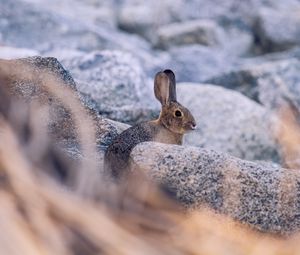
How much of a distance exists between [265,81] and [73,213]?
9.03 m

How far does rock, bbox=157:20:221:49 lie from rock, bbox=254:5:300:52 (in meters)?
1.17

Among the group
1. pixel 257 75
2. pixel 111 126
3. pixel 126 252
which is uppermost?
pixel 257 75

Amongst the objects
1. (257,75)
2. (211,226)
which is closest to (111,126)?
(211,226)

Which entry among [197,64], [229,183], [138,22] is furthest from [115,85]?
[138,22]

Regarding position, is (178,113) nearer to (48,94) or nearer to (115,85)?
(115,85)

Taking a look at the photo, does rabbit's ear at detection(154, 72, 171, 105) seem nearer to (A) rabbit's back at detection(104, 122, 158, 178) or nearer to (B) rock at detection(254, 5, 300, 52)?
(A) rabbit's back at detection(104, 122, 158, 178)

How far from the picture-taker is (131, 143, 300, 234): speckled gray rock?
9.50 feet

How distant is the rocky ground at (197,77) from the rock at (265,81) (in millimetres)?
14

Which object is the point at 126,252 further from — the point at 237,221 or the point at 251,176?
the point at 251,176

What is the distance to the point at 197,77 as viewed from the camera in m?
11.4

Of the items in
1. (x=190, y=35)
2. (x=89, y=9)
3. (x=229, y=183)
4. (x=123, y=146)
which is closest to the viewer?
(x=229, y=183)

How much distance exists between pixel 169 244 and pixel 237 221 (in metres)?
1.25

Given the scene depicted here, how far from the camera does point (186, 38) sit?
1542cm

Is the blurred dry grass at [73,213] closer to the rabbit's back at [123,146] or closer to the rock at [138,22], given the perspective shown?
the rabbit's back at [123,146]
